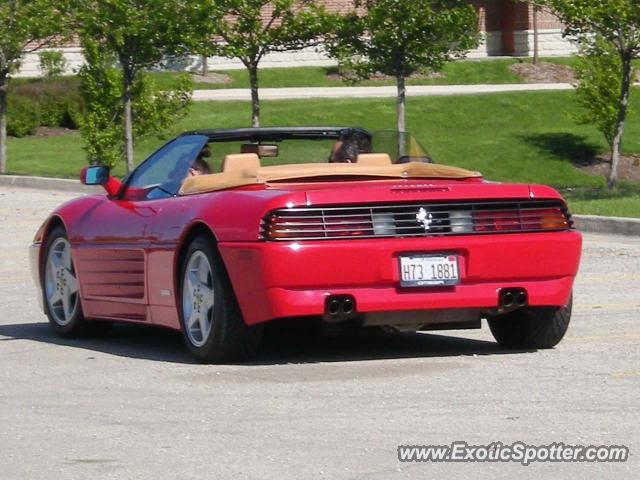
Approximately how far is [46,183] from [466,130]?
16167mm

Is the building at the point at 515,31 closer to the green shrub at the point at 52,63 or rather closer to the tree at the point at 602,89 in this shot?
the green shrub at the point at 52,63

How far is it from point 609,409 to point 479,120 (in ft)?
118

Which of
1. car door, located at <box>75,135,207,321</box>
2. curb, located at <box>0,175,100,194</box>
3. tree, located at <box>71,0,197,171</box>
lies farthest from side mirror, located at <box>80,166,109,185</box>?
tree, located at <box>71,0,197,171</box>

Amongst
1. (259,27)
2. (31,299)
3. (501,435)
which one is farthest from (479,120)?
(501,435)

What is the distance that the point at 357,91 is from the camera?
48.8 metres

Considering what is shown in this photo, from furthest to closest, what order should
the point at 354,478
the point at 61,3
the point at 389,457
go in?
the point at 61,3 < the point at 389,457 < the point at 354,478

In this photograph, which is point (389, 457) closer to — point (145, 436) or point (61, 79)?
point (145, 436)

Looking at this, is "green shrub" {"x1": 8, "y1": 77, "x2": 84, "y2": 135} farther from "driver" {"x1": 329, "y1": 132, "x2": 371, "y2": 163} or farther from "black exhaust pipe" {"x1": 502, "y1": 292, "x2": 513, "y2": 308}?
"black exhaust pipe" {"x1": 502, "y1": 292, "x2": 513, "y2": 308}

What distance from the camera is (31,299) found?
1282cm

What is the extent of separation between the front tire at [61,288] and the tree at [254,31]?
70.9ft

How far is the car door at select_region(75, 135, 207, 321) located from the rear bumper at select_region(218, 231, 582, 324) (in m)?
1.17

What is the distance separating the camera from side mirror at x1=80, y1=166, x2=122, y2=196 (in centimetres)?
1028

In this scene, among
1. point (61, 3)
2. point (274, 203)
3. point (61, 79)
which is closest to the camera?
point (274, 203)

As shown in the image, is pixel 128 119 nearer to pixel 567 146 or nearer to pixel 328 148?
pixel 567 146
